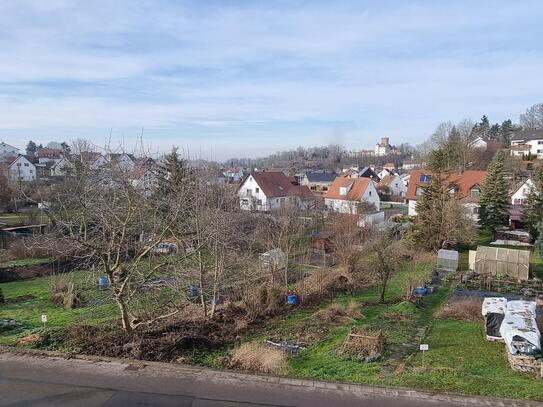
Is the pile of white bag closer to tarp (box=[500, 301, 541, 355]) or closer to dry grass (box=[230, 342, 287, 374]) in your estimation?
tarp (box=[500, 301, 541, 355])

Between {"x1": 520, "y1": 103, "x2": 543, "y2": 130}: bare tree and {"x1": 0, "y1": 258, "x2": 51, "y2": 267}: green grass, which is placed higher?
{"x1": 520, "y1": 103, "x2": 543, "y2": 130}: bare tree

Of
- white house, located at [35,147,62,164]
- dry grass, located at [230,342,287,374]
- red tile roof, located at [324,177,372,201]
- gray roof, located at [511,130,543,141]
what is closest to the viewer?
dry grass, located at [230,342,287,374]

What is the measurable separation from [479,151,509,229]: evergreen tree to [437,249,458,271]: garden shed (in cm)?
1093

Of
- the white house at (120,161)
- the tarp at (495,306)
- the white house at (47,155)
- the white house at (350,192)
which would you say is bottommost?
the tarp at (495,306)

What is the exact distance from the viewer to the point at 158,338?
11.7 metres

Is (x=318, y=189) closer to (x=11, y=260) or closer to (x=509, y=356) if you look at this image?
(x=11, y=260)

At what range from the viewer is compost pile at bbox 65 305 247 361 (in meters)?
10.8

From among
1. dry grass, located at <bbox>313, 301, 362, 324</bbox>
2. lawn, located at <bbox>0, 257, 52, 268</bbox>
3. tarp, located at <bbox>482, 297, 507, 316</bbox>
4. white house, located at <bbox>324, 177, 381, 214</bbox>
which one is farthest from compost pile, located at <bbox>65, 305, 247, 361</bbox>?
white house, located at <bbox>324, 177, 381, 214</bbox>

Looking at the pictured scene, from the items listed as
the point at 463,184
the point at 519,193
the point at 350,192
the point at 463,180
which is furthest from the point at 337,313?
the point at 519,193

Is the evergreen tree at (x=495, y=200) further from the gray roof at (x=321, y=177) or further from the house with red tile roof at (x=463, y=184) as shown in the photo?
the gray roof at (x=321, y=177)

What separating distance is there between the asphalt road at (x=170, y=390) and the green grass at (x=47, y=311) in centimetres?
260

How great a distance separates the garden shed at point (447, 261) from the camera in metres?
24.0

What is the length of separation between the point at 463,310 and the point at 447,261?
8.63 meters

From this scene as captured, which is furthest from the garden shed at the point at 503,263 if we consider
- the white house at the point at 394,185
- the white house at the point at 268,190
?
the white house at the point at 394,185
